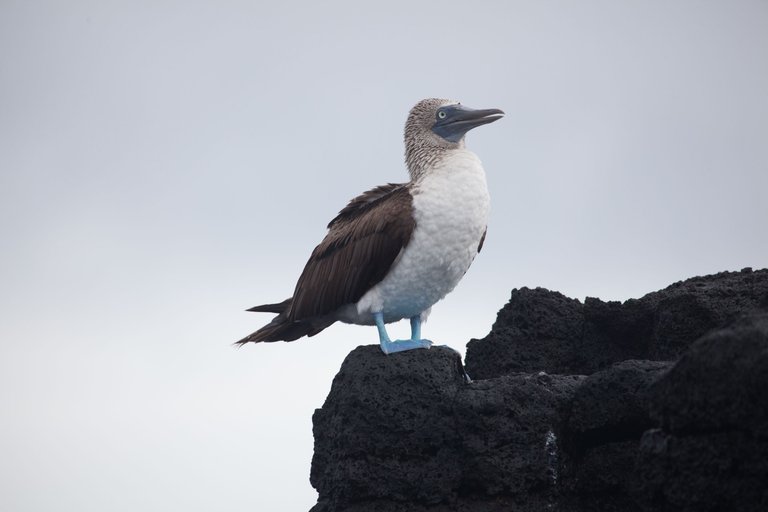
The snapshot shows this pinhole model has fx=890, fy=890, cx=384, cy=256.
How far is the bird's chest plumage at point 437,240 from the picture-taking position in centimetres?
818

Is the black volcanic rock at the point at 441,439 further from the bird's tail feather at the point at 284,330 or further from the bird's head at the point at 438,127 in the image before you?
the bird's head at the point at 438,127

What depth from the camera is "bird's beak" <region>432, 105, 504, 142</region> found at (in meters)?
8.97

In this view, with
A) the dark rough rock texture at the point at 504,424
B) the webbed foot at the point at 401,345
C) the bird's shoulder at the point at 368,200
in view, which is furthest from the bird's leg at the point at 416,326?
the bird's shoulder at the point at 368,200

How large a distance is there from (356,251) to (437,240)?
816 millimetres

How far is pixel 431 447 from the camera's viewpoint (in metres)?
7.69

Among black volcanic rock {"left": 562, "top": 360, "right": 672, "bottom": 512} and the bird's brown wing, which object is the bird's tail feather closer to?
the bird's brown wing

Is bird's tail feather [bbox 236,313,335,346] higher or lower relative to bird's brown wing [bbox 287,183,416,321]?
lower

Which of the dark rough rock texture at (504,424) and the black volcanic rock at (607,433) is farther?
the dark rough rock texture at (504,424)

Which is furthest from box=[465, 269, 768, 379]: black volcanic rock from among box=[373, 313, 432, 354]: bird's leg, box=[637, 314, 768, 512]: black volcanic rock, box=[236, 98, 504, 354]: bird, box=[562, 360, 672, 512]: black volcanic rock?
box=[637, 314, 768, 512]: black volcanic rock

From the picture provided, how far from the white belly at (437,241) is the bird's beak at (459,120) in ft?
1.63

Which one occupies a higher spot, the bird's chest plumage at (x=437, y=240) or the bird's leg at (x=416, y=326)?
the bird's chest plumage at (x=437, y=240)

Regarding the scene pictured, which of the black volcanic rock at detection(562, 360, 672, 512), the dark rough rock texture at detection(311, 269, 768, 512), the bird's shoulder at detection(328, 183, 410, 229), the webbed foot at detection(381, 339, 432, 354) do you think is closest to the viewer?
the black volcanic rock at detection(562, 360, 672, 512)

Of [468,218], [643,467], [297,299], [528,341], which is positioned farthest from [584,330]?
[643,467]

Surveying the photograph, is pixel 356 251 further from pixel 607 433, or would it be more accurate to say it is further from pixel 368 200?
pixel 607 433
